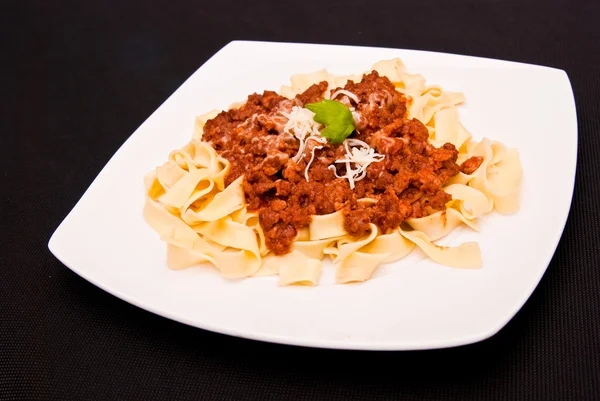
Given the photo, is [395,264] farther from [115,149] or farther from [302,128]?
[115,149]

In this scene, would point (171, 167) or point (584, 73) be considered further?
point (584, 73)

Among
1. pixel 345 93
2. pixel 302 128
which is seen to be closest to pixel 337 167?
pixel 302 128

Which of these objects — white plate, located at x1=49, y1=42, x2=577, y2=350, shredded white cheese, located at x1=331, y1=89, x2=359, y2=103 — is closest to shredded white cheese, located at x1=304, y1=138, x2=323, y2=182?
shredded white cheese, located at x1=331, y1=89, x2=359, y2=103

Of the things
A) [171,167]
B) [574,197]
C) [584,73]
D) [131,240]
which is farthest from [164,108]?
[584,73]

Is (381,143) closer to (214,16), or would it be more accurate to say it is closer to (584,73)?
(584,73)

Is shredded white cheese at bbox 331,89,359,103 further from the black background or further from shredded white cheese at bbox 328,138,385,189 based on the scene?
the black background

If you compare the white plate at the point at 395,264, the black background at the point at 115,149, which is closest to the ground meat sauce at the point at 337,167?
the white plate at the point at 395,264

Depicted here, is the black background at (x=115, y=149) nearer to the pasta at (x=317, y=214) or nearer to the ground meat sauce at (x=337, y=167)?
the pasta at (x=317, y=214)
